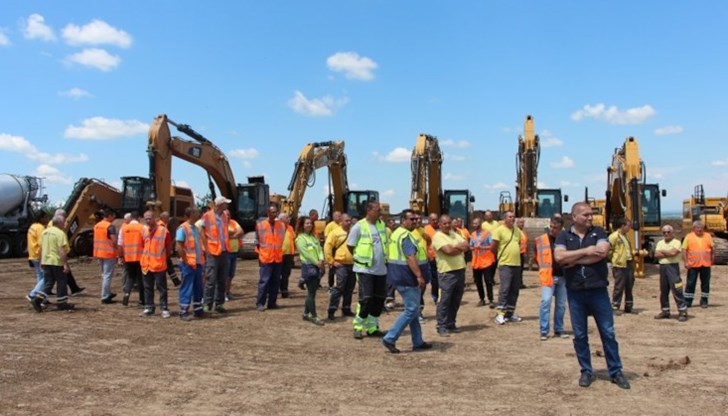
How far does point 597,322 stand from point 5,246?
27.3 m

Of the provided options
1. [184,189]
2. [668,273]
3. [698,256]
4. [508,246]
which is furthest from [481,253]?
[184,189]

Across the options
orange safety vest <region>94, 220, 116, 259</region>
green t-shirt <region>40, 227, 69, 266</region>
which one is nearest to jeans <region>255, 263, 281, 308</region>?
orange safety vest <region>94, 220, 116, 259</region>

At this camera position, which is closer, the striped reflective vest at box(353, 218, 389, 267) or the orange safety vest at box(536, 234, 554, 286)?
the striped reflective vest at box(353, 218, 389, 267)

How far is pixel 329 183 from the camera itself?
2522 centimetres

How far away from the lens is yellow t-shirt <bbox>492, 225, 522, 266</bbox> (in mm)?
9609

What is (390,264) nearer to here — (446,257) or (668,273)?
(446,257)

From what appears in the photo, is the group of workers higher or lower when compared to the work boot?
higher

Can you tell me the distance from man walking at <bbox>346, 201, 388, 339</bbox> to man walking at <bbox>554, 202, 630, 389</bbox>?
2.70m

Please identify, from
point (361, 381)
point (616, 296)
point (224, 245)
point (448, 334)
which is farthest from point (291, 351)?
point (616, 296)

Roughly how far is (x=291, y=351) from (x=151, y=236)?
3.82m

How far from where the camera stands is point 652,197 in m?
21.3

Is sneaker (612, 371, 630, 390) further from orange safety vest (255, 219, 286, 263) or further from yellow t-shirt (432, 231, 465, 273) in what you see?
orange safety vest (255, 219, 286, 263)

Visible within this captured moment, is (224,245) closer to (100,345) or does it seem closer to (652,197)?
(100,345)

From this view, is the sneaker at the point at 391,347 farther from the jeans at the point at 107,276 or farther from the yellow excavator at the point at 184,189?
the yellow excavator at the point at 184,189
